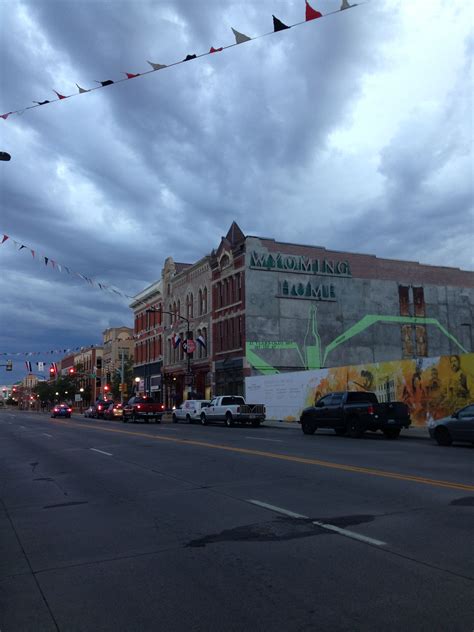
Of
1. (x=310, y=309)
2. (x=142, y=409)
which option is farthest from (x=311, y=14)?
(x=310, y=309)

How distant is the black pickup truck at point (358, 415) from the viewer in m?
21.6

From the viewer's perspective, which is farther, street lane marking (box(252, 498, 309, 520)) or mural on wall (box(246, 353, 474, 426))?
mural on wall (box(246, 353, 474, 426))

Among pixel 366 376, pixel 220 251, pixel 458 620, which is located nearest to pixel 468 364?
pixel 366 376

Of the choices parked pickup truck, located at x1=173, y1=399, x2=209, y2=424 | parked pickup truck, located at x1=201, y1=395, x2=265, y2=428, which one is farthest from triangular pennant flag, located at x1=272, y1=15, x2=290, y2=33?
parked pickup truck, located at x1=173, y1=399, x2=209, y2=424

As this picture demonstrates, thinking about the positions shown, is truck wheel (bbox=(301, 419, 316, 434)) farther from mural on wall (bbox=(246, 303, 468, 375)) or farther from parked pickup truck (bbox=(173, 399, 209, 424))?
mural on wall (bbox=(246, 303, 468, 375))

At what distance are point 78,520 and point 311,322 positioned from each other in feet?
128

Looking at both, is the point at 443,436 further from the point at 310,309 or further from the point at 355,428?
the point at 310,309

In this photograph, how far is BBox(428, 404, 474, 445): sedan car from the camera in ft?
56.9

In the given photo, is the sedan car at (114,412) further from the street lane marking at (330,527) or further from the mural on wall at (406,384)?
the street lane marking at (330,527)

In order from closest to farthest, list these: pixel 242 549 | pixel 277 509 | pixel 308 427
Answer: pixel 242 549
pixel 277 509
pixel 308 427

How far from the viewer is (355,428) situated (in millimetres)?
22188

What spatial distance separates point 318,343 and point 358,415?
964 inches

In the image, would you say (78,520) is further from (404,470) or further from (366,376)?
(366,376)

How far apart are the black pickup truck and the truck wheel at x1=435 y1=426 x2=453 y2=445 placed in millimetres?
3224
